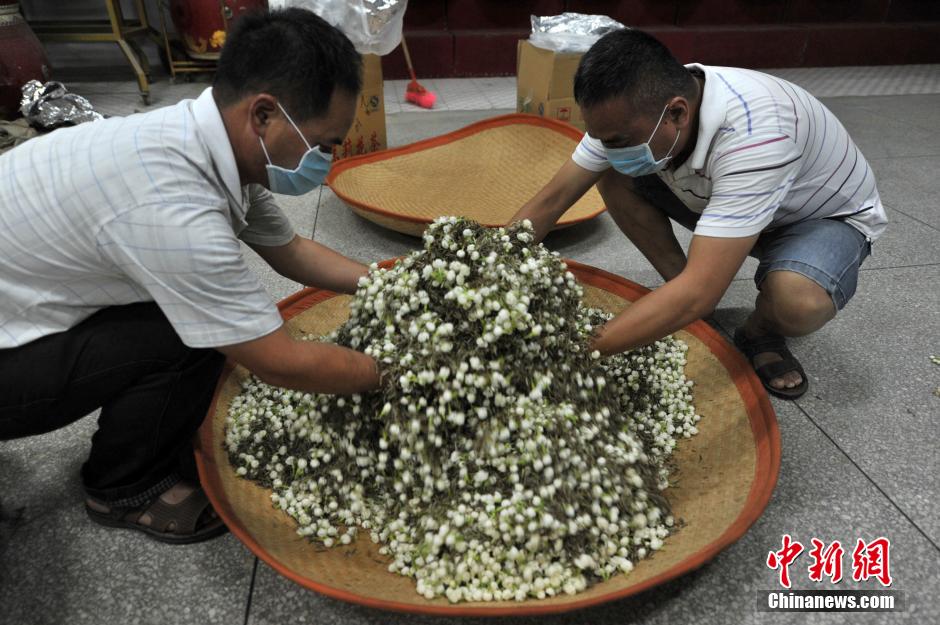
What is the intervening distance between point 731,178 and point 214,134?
111cm

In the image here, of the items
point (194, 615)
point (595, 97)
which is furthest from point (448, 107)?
point (194, 615)

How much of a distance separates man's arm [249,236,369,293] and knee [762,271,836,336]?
1123 millimetres

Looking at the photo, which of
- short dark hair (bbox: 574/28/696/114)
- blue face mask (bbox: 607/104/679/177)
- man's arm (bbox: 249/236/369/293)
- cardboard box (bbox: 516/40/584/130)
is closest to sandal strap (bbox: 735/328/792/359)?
blue face mask (bbox: 607/104/679/177)

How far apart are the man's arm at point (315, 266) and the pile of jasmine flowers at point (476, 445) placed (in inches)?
8.5

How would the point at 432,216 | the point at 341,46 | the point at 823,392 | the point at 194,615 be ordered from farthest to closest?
the point at 432,216 < the point at 823,392 < the point at 194,615 < the point at 341,46

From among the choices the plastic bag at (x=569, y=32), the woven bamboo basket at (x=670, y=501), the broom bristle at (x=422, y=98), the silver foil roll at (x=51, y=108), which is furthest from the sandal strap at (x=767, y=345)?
the silver foil roll at (x=51, y=108)

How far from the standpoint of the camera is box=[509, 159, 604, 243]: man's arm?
187cm

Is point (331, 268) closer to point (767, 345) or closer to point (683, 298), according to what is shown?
point (683, 298)

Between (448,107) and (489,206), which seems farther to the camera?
(448,107)

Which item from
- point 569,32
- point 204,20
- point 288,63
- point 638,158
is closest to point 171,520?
point 288,63

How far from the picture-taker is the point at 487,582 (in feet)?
3.91

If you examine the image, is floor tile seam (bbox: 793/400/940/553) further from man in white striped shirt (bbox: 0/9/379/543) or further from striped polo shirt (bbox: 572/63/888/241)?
man in white striped shirt (bbox: 0/9/379/543)

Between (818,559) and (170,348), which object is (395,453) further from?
(818,559)

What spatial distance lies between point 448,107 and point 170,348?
3.84 metres
